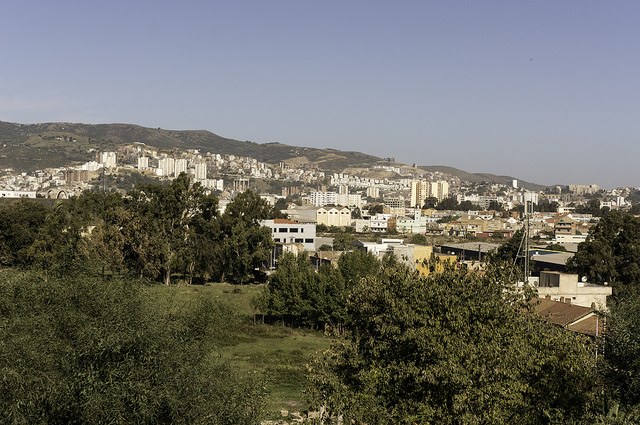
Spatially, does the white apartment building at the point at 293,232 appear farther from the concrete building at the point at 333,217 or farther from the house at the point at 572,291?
the concrete building at the point at 333,217

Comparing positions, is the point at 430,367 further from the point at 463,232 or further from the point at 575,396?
the point at 463,232

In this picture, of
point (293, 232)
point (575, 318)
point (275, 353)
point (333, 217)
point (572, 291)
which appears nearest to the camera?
point (575, 318)

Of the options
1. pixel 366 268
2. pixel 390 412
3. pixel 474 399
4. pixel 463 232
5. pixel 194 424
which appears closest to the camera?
pixel 194 424

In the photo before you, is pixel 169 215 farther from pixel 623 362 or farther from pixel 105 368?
pixel 623 362

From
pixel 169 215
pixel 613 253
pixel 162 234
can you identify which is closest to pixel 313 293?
pixel 162 234

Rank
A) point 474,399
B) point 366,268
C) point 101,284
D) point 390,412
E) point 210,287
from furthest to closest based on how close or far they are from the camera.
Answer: point 210,287
point 366,268
point 101,284
point 390,412
point 474,399

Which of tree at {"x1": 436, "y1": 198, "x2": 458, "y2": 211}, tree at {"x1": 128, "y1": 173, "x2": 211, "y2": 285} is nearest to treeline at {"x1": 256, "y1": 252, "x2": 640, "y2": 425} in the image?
tree at {"x1": 128, "y1": 173, "x2": 211, "y2": 285}

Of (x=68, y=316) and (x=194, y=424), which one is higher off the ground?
(x=68, y=316)

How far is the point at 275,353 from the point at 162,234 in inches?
752

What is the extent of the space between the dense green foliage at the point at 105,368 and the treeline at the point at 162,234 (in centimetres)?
2597

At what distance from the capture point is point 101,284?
1390 cm

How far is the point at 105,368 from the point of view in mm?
10633

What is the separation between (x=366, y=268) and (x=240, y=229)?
1268 centimetres

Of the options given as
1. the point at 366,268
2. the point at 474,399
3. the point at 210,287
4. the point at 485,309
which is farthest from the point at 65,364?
the point at 210,287
